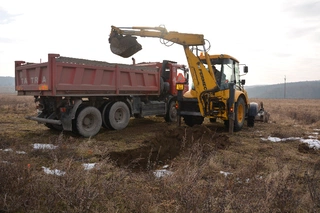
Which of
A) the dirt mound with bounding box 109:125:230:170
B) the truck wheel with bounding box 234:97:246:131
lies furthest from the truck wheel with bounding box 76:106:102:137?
the truck wheel with bounding box 234:97:246:131

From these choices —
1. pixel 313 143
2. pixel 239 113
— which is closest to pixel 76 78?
pixel 239 113

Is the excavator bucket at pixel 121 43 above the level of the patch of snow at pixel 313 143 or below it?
above

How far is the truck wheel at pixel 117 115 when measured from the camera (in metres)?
9.20

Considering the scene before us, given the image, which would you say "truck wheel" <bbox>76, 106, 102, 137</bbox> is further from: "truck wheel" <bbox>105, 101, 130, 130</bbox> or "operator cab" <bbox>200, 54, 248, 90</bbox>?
"operator cab" <bbox>200, 54, 248, 90</bbox>

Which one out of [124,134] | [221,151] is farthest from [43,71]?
[221,151]

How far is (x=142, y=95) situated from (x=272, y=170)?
656 cm

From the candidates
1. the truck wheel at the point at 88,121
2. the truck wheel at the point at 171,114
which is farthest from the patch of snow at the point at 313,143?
the truck wheel at the point at 88,121

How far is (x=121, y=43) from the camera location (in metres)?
9.84

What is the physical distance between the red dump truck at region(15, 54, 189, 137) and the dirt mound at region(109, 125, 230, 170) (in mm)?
2241

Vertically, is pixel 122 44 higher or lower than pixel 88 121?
higher

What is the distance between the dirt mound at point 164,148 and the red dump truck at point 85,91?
2.24m

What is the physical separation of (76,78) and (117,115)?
2.22 meters

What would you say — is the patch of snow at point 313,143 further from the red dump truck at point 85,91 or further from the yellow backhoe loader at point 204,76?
the red dump truck at point 85,91

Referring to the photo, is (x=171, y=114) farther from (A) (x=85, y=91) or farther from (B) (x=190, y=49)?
(A) (x=85, y=91)
